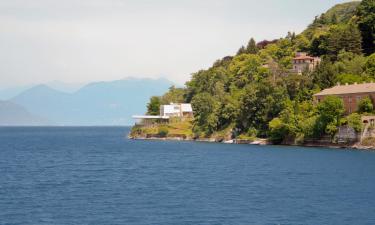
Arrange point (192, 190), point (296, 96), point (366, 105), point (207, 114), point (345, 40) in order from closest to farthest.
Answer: point (192, 190)
point (366, 105)
point (296, 96)
point (345, 40)
point (207, 114)

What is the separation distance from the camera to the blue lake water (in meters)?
49.5

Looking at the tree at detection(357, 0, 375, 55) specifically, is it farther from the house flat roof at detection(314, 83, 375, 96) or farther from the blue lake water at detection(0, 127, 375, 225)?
the blue lake water at detection(0, 127, 375, 225)

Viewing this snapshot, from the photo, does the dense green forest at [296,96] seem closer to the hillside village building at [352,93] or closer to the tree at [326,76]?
the tree at [326,76]

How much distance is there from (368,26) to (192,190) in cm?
11553

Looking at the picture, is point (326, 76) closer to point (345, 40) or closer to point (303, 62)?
point (345, 40)

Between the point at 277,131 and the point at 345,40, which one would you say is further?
the point at 345,40

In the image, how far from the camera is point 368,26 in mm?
165375

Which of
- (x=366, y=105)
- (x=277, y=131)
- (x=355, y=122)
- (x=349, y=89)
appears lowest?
(x=277, y=131)

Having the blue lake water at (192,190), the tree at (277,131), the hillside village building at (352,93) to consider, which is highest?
the hillside village building at (352,93)

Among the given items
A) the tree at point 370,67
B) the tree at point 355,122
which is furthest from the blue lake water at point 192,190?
the tree at point 370,67

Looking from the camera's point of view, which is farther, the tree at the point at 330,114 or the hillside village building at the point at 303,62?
the hillside village building at the point at 303,62

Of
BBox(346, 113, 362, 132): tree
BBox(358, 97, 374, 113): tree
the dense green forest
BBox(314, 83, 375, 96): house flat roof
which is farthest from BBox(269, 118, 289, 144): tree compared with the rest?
BBox(358, 97, 374, 113): tree

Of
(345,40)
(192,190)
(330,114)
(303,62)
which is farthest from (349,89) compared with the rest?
(192,190)

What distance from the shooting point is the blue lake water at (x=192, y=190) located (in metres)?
49.5
